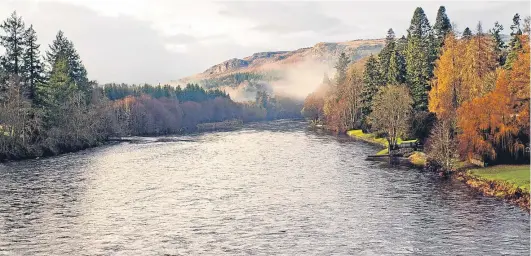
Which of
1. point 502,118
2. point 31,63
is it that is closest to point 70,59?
point 31,63

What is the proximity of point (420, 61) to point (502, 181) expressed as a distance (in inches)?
2325

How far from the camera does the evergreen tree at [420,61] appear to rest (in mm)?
106562

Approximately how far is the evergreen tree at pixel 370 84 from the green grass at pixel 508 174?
64.7m

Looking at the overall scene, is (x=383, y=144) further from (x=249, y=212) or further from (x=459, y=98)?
(x=249, y=212)

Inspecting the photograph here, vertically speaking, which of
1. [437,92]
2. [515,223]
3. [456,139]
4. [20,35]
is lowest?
[515,223]

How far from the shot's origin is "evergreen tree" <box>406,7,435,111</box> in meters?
107

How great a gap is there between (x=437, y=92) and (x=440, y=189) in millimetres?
31630

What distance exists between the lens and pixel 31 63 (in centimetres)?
11231

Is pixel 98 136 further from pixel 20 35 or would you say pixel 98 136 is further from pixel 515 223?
pixel 515 223

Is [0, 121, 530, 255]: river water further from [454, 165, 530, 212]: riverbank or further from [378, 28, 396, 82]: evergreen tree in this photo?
[378, 28, 396, 82]: evergreen tree

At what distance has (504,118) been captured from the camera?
67.6 meters

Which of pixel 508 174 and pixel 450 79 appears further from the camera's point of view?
pixel 450 79

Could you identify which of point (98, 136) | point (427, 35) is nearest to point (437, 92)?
point (427, 35)

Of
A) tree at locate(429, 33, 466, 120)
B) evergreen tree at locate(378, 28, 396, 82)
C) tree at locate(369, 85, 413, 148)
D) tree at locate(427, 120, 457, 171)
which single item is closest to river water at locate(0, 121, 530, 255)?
A: tree at locate(427, 120, 457, 171)
